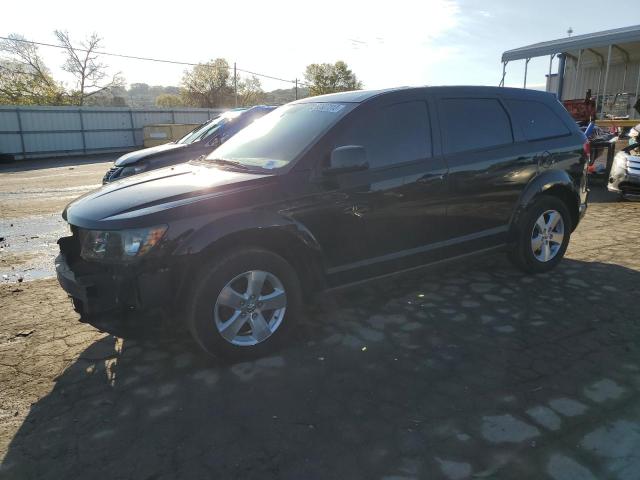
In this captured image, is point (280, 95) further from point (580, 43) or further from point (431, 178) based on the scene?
point (431, 178)

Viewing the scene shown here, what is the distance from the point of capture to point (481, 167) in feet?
13.9

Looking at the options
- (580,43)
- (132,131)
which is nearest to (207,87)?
(132,131)

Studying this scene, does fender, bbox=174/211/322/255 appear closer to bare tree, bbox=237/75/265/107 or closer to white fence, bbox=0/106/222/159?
white fence, bbox=0/106/222/159

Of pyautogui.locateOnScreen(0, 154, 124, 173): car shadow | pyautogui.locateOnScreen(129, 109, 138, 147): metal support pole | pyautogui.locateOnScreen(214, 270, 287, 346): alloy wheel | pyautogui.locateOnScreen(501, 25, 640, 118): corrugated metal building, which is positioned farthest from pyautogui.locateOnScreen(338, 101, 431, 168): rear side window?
pyautogui.locateOnScreen(129, 109, 138, 147): metal support pole

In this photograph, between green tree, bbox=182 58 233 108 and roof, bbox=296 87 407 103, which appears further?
green tree, bbox=182 58 233 108

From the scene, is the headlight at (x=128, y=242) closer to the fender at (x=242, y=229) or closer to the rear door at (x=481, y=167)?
the fender at (x=242, y=229)

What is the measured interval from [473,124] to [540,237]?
4.69ft

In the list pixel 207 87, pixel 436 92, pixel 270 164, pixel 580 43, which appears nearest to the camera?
pixel 270 164

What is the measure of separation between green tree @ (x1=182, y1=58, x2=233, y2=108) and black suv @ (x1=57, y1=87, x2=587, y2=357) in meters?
57.5

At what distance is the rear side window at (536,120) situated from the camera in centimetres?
466

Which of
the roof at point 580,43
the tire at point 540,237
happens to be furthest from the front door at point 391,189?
the roof at point 580,43

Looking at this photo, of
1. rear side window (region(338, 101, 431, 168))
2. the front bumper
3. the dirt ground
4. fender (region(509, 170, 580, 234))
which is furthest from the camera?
fender (region(509, 170, 580, 234))

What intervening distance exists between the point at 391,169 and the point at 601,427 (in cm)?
219

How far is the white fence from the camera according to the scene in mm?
22141
